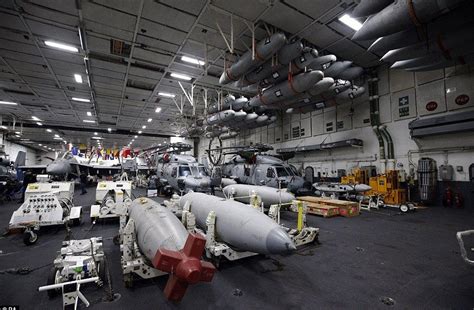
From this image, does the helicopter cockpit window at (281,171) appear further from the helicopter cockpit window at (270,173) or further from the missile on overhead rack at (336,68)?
the missile on overhead rack at (336,68)

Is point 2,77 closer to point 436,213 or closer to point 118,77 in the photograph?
point 118,77

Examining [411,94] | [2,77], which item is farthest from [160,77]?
[411,94]

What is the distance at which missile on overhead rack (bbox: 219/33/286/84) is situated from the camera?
7.16 m

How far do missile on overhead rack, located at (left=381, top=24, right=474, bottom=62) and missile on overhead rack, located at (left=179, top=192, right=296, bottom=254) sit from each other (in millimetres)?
7094

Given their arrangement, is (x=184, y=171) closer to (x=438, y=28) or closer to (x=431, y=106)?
(x=438, y=28)

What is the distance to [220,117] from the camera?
45.3 ft

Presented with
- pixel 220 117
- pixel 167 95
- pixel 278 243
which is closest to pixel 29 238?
pixel 278 243

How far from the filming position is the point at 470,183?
880cm

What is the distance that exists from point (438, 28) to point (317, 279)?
735cm

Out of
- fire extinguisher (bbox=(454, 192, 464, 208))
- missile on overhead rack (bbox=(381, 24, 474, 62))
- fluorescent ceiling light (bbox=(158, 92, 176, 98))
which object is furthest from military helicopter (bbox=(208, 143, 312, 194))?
missile on overhead rack (bbox=(381, 24, 474, 62))

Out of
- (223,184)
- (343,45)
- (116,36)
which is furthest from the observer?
(223,184)

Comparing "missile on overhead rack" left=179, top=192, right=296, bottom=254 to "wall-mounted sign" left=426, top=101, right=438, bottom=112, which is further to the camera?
"wall-mounted sign" left=426, top=101, right=438, bottom=112

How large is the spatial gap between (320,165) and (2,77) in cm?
1896

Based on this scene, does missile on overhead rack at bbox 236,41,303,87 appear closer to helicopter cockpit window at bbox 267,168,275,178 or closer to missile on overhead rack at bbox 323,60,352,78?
missile on overhead rack at bbox 323,60,352,78
